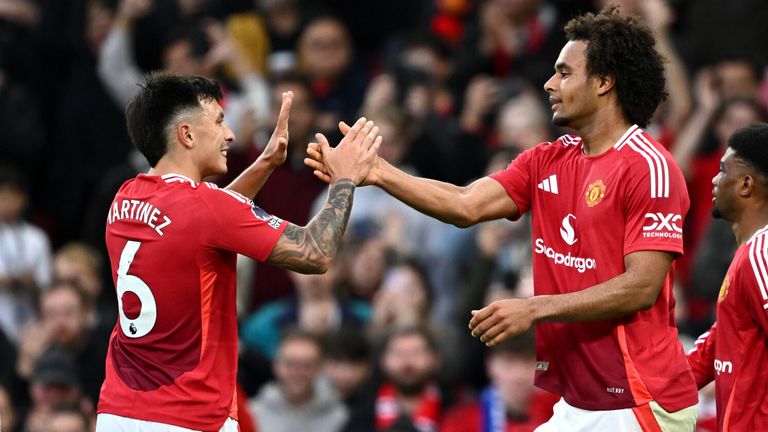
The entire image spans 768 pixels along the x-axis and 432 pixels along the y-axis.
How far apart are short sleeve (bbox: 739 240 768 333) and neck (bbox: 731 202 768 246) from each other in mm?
127

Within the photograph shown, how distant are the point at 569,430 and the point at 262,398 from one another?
176 inches

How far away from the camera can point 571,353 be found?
21.5ft

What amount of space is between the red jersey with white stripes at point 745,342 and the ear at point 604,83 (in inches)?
34.5

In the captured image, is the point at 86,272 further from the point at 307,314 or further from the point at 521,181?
the point at 521,181

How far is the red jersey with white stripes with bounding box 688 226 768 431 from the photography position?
633cm

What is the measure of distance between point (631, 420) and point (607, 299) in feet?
1.78

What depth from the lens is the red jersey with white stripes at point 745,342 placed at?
6332 mm

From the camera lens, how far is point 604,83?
21.5 ft

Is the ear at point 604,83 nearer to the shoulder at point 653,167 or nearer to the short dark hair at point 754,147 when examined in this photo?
the shoulder at point 653,167

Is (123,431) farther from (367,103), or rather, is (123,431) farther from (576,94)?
(367,103)

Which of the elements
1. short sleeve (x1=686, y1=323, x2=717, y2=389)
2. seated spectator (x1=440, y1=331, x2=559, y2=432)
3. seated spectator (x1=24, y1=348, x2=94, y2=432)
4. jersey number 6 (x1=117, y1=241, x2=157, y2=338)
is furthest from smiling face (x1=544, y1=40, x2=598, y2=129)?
seated spectator (x1=24, y1=348, x2=94, y2=432)

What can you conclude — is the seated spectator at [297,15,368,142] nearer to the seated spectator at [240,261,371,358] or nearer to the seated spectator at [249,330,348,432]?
the seated spectator at [240,261,371,358]

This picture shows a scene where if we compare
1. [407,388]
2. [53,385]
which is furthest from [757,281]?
[53,385]

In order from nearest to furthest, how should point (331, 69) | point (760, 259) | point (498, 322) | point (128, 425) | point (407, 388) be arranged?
point (498, 322)
point (128, 425)
point (760, 259)
point (407, 388)
point (331, 69)
